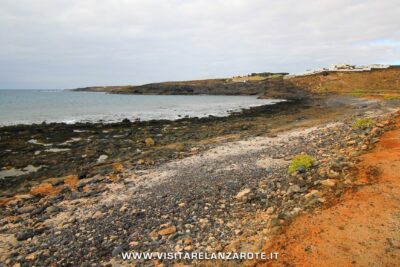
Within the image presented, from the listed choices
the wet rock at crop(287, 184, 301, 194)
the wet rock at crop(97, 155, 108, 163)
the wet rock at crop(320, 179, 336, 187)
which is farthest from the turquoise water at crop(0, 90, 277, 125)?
the wet rock at crop(320, 179, 336, 187)

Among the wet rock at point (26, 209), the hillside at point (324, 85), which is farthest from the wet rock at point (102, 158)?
the hillside at point (324, 85)

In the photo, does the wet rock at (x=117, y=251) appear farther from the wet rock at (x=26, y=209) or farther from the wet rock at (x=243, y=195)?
the wet rock at (x=26, y=209)

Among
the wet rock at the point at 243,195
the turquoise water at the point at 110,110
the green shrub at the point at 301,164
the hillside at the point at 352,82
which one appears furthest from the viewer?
the hillside at the point at 352,82

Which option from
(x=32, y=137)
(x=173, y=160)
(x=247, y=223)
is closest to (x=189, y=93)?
(x=32, y=137)

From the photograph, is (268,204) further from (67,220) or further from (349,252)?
(67,220)

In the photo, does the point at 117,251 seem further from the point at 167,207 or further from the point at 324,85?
the point at 324,85

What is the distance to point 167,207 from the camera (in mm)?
9383

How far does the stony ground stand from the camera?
743 centimetres

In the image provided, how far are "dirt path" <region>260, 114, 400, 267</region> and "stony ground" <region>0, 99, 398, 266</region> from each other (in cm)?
50

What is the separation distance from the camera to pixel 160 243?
743cm

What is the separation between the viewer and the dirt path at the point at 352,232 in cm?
600

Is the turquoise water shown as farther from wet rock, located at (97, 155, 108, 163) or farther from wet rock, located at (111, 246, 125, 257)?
wet rock, located at (111, 246, 125, 257)

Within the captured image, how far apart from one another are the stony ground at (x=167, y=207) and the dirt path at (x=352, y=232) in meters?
0.50

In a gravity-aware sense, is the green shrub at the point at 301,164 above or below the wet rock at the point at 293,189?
above
